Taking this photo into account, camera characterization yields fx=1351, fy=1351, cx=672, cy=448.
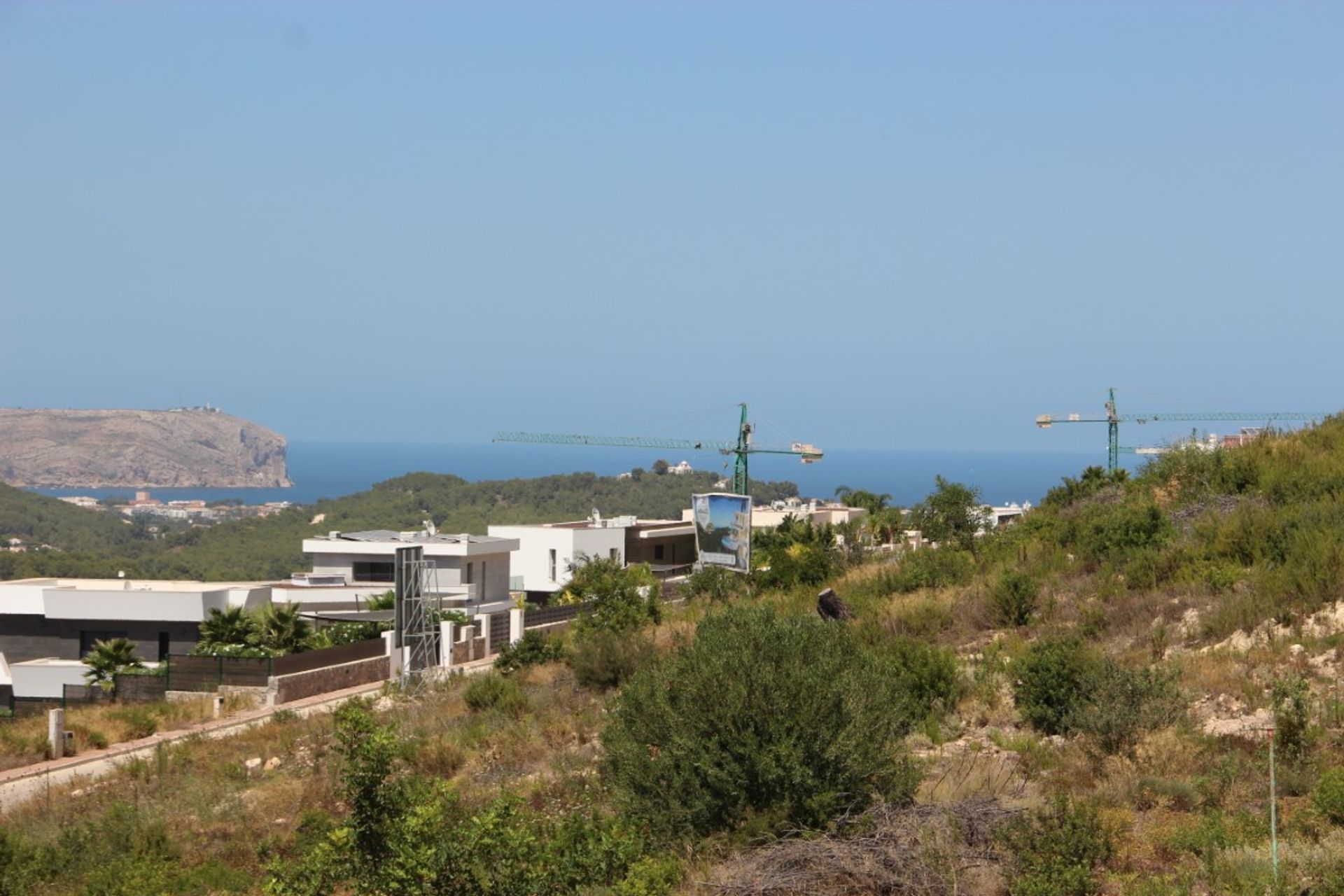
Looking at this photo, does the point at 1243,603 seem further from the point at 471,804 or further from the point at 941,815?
the point at 471,804

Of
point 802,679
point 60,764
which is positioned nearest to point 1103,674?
point 802,679

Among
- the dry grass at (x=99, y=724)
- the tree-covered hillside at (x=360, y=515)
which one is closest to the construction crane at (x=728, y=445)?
the tree-covered hillside at (x=360, y=515)

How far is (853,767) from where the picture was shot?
1103 centimetres

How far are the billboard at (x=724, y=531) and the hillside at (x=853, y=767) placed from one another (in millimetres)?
20043

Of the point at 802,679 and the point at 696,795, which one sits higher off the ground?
the point at 802,679

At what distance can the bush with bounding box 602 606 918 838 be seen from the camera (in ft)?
36.0

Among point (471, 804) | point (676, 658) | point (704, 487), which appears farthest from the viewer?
point (704, 487)

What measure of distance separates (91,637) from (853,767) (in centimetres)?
3456

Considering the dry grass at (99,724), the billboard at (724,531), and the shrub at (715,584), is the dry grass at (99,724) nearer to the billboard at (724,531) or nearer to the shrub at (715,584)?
the shrub at (715,584)

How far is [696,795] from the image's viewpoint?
36.7 feet

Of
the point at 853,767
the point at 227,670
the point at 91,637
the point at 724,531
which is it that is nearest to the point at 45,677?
the point at 91,637

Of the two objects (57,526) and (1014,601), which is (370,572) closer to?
(1014,601)

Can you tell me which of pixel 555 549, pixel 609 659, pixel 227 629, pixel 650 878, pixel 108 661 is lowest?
pixel 108 661

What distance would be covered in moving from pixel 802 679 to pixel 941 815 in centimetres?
164
